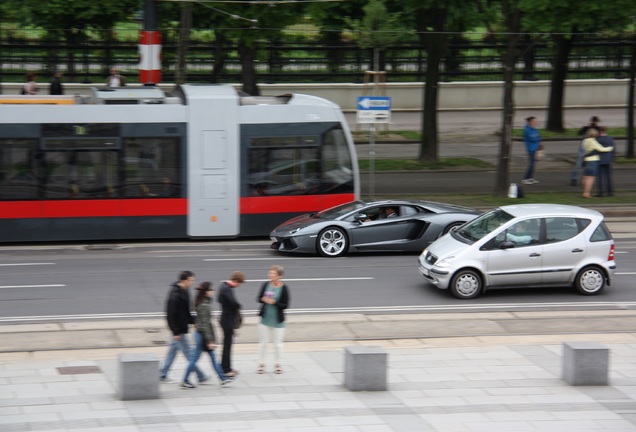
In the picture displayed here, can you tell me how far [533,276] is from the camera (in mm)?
17250

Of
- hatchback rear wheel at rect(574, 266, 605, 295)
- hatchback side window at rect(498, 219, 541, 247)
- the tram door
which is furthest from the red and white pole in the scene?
hatchback rear wheel at rect(574, 266, 605, 295)

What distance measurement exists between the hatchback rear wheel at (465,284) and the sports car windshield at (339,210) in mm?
4079

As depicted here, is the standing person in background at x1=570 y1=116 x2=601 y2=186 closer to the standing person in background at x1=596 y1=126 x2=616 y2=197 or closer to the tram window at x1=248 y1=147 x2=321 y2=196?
the standing person in background at x1=596 y1=126 x2=616 y2=197

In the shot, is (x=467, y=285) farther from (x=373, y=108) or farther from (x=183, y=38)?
(x=183, y=38)

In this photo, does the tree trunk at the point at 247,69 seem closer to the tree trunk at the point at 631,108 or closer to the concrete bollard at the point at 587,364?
the tree trunk at the point at 631,108

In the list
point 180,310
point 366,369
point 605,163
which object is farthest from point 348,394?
point 605,163

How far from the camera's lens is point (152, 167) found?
22078mm

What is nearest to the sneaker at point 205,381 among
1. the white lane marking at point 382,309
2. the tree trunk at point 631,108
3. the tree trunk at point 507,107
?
the white lane marking at point 382,309

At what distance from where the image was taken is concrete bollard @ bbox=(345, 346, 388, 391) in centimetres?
1177

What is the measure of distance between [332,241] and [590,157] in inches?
374

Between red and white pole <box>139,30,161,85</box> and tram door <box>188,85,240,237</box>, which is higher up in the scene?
red and white pole <box>139,30,161,85</box>

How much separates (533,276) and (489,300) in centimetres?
85

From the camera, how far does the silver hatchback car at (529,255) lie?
17.1 metres

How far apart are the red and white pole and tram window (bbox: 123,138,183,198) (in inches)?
194
